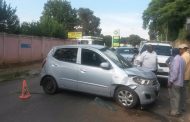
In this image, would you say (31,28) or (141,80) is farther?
(31,28)

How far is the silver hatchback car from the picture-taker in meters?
9.76

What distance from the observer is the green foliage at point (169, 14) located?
136ft

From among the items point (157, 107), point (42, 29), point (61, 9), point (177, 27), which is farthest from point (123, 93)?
point (61, 9)

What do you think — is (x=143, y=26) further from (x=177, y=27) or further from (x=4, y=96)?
(x=4, y=96)

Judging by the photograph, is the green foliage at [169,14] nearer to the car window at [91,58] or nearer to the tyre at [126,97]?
the car window at [91,58]

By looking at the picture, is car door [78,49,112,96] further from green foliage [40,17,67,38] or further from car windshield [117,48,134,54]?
green foliage [40,17,67,38]

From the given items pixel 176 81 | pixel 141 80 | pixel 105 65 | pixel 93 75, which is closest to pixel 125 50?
pixel 93 75

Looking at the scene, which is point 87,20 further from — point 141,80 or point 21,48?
point 141,80

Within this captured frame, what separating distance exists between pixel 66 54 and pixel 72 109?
2.42 m

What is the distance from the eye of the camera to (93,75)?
10367mm

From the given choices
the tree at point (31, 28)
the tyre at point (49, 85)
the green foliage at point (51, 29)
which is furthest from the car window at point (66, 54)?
the green foliage at point (51, 29)

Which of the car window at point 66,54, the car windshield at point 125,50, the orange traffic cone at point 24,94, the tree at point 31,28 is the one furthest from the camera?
the tree at point 31,28

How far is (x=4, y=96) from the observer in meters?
11.3

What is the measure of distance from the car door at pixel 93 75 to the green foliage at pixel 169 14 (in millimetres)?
31865
